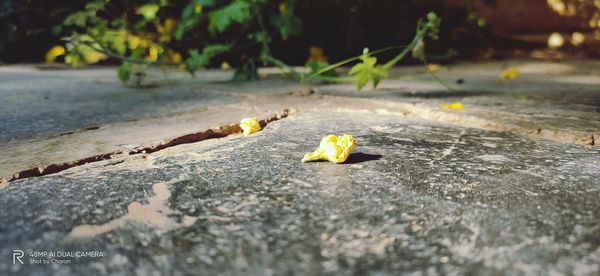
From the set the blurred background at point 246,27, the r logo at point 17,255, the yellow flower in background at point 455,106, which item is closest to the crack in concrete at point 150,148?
the r logo at point 17,255

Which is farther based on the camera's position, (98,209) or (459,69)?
(459,69)

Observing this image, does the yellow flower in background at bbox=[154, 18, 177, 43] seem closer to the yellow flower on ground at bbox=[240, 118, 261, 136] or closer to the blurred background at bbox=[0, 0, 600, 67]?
the blurred background at bbox=[0, 0, 600, 67]

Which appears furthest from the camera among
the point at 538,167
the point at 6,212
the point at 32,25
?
the point at 32,25

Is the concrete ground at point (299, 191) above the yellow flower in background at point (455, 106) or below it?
below

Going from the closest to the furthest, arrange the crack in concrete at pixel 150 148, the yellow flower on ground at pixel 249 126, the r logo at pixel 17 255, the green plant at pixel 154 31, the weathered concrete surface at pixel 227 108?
the r logo at pixel 17 255
the crack in concrete at pixel 150 148
the weathered concrete surface at pixel 227 108
the yellow flower on ground at pixel 249 126
the green plant at pixel 154 31

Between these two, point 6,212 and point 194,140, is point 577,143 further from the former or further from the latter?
point 6,212

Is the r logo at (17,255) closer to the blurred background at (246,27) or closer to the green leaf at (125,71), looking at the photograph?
the green leaf at (125,71)

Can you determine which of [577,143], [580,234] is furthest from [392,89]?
[580,234]

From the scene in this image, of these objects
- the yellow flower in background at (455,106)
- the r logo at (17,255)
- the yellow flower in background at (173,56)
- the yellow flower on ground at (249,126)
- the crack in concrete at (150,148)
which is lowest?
the r logo at (17,255)
